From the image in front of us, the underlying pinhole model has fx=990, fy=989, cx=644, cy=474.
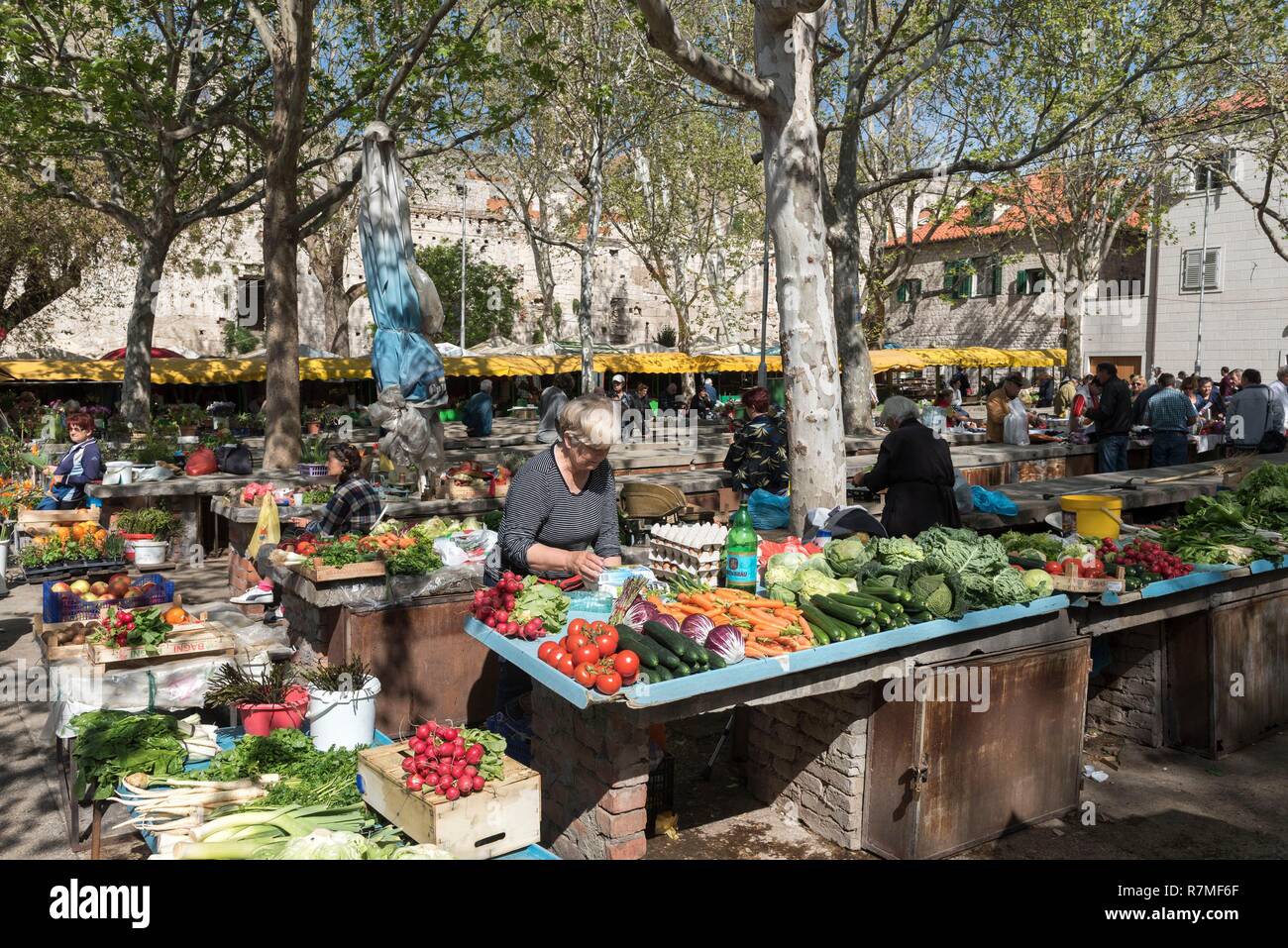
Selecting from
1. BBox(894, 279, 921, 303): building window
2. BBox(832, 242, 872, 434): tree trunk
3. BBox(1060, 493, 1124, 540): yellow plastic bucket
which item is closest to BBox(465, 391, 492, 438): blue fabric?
BBox(832, 242, 872, 434): tree trunk

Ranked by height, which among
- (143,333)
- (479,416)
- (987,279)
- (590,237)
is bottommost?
(479,416)

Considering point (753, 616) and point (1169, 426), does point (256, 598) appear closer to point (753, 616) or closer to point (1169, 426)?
point (753, 616)

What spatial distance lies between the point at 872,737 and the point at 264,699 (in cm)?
303

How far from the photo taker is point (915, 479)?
6.65 m

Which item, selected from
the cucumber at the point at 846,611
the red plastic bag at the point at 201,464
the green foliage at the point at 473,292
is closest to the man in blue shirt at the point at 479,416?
the red plastic bag at the point at 201,464

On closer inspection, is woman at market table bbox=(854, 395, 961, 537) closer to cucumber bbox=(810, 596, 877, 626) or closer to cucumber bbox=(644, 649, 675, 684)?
cucumber bbox=(810, 596, 877, 626)

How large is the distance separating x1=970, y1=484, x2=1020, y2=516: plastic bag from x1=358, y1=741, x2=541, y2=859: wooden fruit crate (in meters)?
5.60

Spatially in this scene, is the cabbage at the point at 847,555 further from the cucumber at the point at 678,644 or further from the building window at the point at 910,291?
the building window at the point at 910,291

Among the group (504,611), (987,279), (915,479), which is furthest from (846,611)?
(987,279)

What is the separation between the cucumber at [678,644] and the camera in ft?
12.9

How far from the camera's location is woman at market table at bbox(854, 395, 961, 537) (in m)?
6.62

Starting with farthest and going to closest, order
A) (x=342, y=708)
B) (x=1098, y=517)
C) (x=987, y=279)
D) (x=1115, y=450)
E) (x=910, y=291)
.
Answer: (x=910, y=291)
(x=987, y=279)
(x=1115, y=450)
(x=1098, y=517)
(x=342, y=708)

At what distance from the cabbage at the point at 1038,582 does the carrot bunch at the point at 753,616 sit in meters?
1.39
